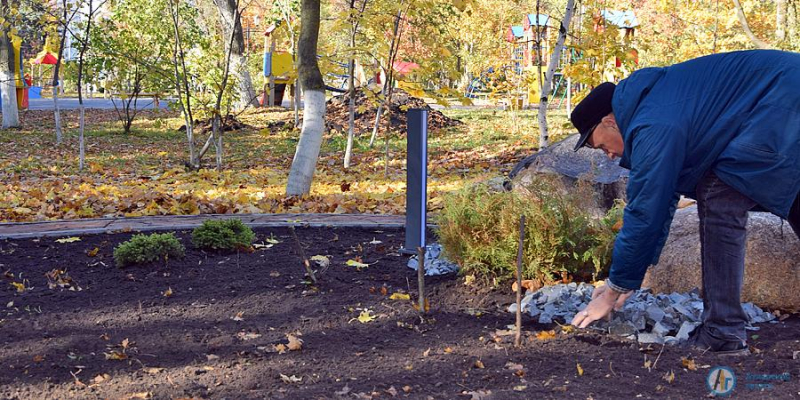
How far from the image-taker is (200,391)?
2928 millimetres

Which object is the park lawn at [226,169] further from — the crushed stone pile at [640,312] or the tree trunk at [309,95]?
the crushed stone pile at [640,312]

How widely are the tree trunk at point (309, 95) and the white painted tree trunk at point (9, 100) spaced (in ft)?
36.0

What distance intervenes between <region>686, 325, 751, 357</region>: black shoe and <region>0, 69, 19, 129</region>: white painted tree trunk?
50.6ft

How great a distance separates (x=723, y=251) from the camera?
10.4 feet

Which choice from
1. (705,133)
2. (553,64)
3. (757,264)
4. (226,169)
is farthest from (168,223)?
(226,169)

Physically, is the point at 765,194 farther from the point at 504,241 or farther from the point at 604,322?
the point at 504,241

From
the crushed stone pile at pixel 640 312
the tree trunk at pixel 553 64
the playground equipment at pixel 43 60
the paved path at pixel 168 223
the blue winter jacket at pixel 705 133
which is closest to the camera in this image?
the blue winter jacket at pixel 705 133

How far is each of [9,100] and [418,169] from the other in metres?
13.9

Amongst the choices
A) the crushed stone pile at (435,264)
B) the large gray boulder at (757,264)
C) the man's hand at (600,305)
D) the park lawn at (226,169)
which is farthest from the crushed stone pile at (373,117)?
the man's hand at (600,305)

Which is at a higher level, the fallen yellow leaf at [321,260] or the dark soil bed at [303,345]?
the fallen yellow leaf at [321,260]

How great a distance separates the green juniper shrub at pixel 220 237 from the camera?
16.2ft

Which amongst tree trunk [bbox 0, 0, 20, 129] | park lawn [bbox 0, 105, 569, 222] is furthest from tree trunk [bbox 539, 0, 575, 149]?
tree trunk [bbox 0, 0, 20, 129]

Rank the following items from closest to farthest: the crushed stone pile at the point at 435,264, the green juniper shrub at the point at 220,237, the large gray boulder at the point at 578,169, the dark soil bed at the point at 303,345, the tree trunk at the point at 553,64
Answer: the dark soil bed at the point at 303,345 → the crushed stone pile at the point at 435,264 → the green juniper shrub at the point at 220,237 → the large gray boulder at the point at 578,169 → the tree trunk at the point at 553,64

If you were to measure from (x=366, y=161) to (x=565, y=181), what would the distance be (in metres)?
5.76
